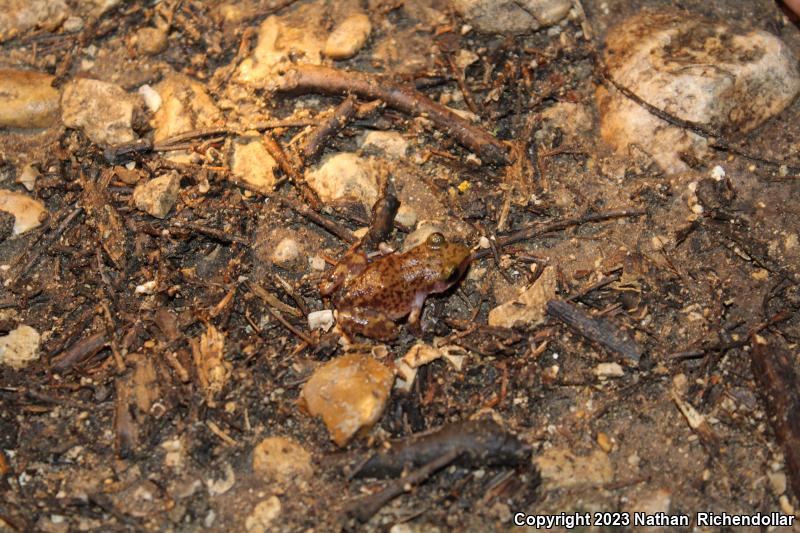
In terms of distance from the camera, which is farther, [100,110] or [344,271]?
[100,110]

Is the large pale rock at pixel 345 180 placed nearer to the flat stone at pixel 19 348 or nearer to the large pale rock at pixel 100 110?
the large pale rock at pixel 100 110

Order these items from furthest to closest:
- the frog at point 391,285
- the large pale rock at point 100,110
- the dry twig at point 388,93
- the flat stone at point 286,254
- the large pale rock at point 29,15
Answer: the large pale rock at point 29,15, the large pale rock at point 100,110, the dry twig at point 388,93, the flat stone at point 286,254, the frog at point 391,285

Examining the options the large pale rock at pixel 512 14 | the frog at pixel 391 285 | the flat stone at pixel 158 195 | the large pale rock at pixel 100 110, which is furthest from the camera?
the large pale rock at pixel 512 14

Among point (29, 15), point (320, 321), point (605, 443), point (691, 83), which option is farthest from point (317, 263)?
point (29, 15)

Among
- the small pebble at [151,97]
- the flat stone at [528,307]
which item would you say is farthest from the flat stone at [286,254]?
the small pebble at [151,97]

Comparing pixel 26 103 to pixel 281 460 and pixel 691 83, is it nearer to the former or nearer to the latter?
pixel 281 460

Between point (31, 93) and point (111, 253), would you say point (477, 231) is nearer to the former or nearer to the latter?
point (111, 253)

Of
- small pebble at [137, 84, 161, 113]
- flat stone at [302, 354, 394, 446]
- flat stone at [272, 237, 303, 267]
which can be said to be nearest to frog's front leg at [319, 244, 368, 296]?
flat stone at [272, 237, 303, 267]
